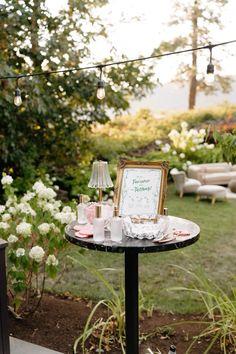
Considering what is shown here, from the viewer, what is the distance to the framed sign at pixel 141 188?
235 cm

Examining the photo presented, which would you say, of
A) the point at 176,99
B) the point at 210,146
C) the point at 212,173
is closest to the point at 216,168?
the point at 212,173

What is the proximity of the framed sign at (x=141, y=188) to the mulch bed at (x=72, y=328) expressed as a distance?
872 mm

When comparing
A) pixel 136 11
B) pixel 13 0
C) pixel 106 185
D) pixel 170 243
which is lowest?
pixel 170 243

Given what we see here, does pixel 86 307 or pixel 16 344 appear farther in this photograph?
pixel 86 307

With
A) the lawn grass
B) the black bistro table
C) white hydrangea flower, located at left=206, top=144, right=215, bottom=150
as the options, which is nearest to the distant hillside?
white hydrangea flower, located at left=206, top=144, right=215, bottom=150

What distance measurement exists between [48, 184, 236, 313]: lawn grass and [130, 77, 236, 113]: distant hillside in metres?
7.17

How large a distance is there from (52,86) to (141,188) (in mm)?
4628

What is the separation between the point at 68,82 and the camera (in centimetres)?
657

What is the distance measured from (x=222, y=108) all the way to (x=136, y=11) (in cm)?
523

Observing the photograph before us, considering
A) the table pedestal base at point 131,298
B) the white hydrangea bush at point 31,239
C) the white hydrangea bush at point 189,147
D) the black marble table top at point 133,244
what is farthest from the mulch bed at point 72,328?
the white hydrangea bush at point 189,147

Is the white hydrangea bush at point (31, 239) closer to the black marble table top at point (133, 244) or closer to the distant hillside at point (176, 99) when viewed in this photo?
the black marble table top at point (133, 244)

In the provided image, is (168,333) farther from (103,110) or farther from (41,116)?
(103,110)

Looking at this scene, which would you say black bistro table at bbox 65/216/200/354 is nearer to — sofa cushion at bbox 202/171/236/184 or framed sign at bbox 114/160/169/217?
framed sign at bbox 114/160/169/217

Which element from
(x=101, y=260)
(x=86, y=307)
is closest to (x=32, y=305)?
(x=86, y=307)
